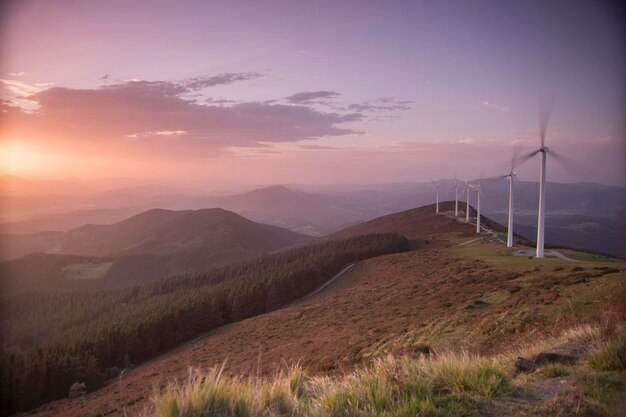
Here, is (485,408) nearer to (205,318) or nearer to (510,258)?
(510,258)

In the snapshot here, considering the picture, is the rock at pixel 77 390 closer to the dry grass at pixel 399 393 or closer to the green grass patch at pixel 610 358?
the dry grass at pixel 399 393

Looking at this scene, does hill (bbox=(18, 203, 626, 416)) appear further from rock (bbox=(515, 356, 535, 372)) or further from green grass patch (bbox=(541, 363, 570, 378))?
green grass patch (bbox=(541, 363, 570, 378))

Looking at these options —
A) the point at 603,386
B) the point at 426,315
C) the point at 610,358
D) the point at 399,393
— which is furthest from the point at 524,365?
the point at 426,315

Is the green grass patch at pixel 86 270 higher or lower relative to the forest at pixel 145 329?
lower

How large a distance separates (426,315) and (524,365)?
17.5 meters

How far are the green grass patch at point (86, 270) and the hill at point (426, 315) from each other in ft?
555

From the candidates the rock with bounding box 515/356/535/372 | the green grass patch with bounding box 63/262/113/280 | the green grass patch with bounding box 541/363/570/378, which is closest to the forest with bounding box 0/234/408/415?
the rock with bounding box 515/356/535/372

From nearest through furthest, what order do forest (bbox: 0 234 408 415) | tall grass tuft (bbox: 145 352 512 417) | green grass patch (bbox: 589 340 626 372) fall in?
tall grass tuft (bbox: 145 352 512 417) < green grass patch (bbox: 589 340 626 372) < forest (bbox: 0 234 408 415)

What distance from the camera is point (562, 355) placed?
676cm

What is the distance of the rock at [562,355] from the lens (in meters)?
6.68

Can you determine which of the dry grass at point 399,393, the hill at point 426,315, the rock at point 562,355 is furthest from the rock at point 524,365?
the hill at point 426,315

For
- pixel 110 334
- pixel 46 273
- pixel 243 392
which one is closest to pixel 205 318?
pixel 110 334

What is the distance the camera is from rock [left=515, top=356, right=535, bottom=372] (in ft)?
21.8

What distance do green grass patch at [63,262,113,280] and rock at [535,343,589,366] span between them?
675 ft
